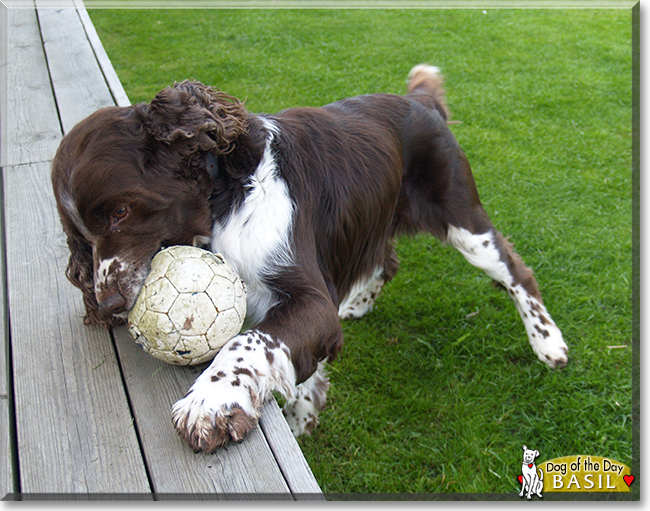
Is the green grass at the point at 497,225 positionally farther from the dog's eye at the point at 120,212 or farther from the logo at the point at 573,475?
the dog's eye at the point at 120,212

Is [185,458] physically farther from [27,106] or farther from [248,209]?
[27,106]

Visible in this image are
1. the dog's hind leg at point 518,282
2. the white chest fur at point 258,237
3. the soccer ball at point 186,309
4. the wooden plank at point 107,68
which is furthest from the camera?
the wooden plank at point 107,68

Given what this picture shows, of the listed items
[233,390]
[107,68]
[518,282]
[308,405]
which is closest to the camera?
[233,390]

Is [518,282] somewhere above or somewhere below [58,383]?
below

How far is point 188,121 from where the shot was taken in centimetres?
216

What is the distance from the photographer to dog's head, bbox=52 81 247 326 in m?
1.99

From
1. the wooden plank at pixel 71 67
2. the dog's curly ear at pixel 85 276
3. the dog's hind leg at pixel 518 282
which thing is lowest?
the dog's hind leg at pixel 518 282

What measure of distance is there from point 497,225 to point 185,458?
11.0 ft

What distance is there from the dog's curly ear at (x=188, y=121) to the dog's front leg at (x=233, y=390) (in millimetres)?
781

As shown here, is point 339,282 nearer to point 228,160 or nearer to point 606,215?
point 228,160

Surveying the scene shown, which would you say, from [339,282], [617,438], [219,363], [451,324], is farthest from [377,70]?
[219,363]

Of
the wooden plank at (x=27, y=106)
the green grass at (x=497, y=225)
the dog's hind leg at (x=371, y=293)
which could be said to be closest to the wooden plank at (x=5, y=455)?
the green grass at (x=497, y=225)

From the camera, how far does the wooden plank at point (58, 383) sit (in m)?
1.58

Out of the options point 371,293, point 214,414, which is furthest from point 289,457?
point 371,293
